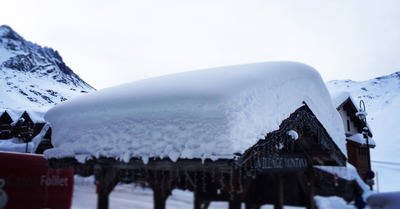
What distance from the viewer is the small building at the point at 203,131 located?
18.9 ft

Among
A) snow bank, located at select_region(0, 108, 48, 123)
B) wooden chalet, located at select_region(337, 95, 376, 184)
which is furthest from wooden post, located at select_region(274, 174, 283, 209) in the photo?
snow bank, located at select_region(0, 108, 48, 123)

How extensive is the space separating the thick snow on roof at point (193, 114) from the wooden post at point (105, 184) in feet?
1.43

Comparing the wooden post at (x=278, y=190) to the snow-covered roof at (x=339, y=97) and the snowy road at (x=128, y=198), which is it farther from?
the snow-covered roof at (x=339, y=97)

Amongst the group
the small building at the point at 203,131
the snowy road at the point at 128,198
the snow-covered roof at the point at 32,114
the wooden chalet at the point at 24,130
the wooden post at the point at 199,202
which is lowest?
the wooden post at the point at 199,202

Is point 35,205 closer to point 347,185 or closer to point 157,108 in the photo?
point 157,108

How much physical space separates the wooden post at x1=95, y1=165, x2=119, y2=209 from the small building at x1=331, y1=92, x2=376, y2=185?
66.4 feet

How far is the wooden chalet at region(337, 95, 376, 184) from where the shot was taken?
78.0 ft

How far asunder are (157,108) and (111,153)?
1.36 meters

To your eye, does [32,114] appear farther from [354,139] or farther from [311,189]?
[311,189]

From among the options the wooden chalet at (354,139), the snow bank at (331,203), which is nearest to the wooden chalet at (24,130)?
the wooden chalet at (354,139)

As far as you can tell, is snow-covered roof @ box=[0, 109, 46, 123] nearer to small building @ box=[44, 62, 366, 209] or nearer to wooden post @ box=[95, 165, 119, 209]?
small building @ box=[44, 62, 366, 209]

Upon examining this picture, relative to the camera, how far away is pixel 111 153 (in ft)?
22.0

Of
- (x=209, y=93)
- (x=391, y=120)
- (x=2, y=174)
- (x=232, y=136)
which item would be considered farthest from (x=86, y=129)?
(x=391, y=120)

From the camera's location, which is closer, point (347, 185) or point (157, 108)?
point (157, 108)
